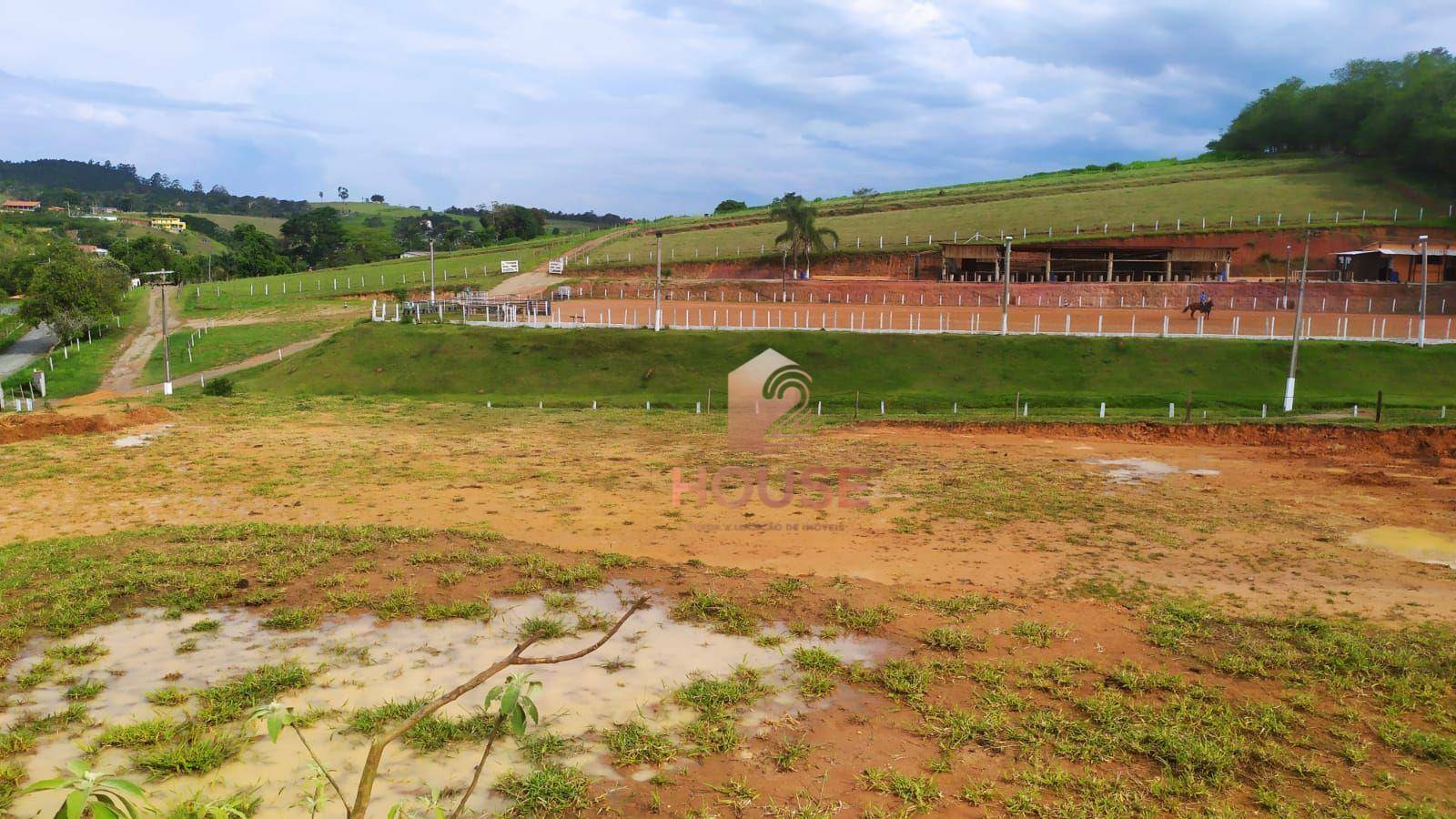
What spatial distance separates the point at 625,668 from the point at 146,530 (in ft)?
29.2

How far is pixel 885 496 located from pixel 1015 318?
→ 112ft

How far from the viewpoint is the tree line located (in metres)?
73.7

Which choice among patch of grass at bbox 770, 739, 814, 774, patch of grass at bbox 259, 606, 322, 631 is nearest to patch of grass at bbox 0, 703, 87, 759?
patch of grass at bbox 259, 606, 322, 631

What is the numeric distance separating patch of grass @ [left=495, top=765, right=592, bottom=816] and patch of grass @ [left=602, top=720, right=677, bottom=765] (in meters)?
0.41

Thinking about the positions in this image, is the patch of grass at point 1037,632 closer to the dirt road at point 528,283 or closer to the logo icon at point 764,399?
the logo icon at point 764,399

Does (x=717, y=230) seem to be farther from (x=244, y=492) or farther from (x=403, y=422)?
(x=244, y=492)

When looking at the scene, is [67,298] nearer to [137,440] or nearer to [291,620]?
[137,440]

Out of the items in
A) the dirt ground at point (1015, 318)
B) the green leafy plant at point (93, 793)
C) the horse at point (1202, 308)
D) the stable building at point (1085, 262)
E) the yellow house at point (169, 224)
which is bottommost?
the green leafy plant at point (93, 793)

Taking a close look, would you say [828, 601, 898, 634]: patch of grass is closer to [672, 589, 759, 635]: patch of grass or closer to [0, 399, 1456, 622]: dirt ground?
[672, 589, 759, 635]: patch of grass

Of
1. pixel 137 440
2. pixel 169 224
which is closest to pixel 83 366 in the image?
pixel 137 440

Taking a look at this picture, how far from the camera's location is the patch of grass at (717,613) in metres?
9.27

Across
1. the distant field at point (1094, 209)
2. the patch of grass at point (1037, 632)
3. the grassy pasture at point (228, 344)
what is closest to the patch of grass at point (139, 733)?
the patch of grass at point (1037, 632)

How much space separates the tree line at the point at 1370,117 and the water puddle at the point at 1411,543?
77173 millimetres

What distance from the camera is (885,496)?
15953mm
